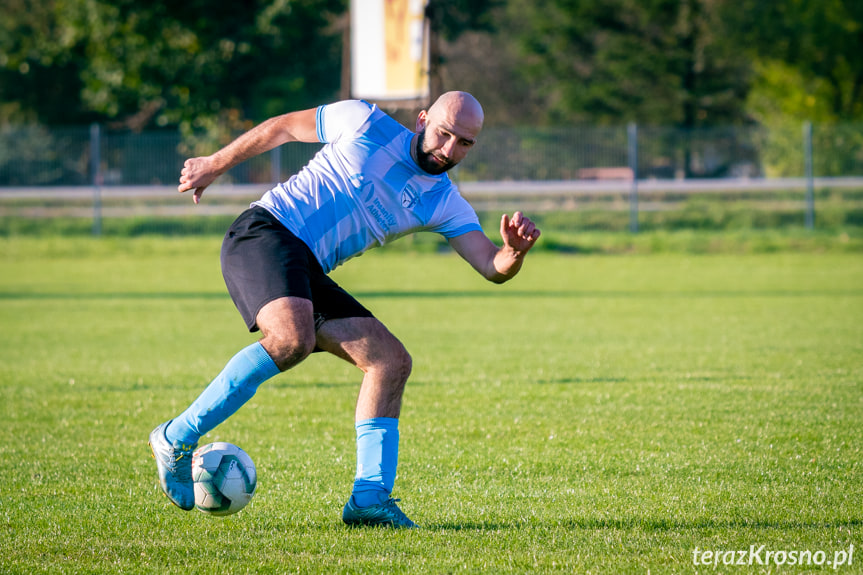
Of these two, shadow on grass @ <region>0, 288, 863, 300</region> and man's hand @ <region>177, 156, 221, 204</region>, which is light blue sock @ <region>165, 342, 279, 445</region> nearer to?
man's hand @ <region>177, 156, 221, 204</region>

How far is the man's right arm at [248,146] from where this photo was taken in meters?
4.76

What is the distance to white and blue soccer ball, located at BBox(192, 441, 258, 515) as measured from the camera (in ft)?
14.4

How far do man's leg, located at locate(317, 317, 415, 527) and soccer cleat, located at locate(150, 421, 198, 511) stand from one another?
72 cm

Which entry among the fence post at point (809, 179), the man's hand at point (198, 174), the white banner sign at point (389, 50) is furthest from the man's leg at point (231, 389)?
the fence post at point (809, 179)

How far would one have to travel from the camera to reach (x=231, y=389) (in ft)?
14.1

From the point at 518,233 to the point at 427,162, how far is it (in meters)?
0.54

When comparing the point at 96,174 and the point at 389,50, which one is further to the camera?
the point at 96,174

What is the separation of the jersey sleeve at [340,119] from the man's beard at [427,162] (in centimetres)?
Result: 34

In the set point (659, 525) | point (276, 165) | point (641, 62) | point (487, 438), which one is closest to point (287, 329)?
point (659, 525)

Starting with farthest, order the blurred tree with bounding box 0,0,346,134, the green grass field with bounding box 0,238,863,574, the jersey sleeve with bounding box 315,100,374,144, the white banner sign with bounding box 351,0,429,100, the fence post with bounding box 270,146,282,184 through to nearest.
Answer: the blurred tree with bounding box 0,0,346,134 → the fence post with bounding box 270,146,282,184 → the white banner sign with bounding box 351,0,429,100 → the jersey sleeve with bounding box 315,100,374,144 → the green grass field with bounding box 0,238,863,574

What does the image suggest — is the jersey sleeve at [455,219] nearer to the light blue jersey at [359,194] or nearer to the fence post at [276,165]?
the light blue jersey at [359,194]

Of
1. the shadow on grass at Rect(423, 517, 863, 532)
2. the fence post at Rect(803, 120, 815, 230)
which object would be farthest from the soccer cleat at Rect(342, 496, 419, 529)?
the fence post at Rect(803, 120, 815, 230)

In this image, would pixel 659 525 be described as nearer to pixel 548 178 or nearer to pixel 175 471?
pixel 175 471

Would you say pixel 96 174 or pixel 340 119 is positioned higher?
pixel 340 119
